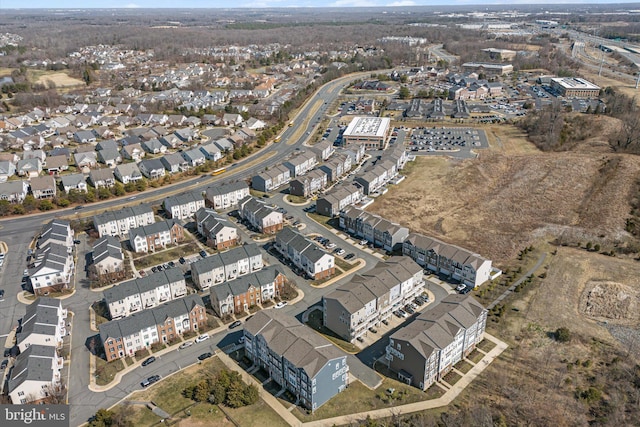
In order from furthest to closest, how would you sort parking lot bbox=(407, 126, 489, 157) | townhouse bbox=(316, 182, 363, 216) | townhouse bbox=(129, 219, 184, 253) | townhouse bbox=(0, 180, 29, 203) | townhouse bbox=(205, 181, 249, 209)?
1. parking lot bbox=(407, 126, 489, 157)
2. townhouse bbox=(0, 180, 29, 203)
3. townhouse bbox=(205, 181, 249, 209)
4. townhouse bbox=(316, 182, 363, 216)
5. townhouse bbox=(129, 219, 184, 253)

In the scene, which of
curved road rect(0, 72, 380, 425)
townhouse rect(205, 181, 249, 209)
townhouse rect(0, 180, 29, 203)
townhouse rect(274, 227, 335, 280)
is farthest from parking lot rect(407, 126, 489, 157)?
townhouse rect(0, 180, 29, 203)

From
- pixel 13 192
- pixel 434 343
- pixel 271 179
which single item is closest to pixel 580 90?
pixel 271 179

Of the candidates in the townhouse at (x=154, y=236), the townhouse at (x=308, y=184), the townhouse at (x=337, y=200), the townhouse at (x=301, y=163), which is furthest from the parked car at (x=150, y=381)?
the townhouse at (x=301, y=163)

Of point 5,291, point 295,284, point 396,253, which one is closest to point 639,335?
point 396,253

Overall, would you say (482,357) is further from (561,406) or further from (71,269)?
(71,269)

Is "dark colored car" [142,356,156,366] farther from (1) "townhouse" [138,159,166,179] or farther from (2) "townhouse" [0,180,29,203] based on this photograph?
(1) "townhouse" [138,159,166,179]

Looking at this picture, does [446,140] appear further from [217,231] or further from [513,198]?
[217,231]
